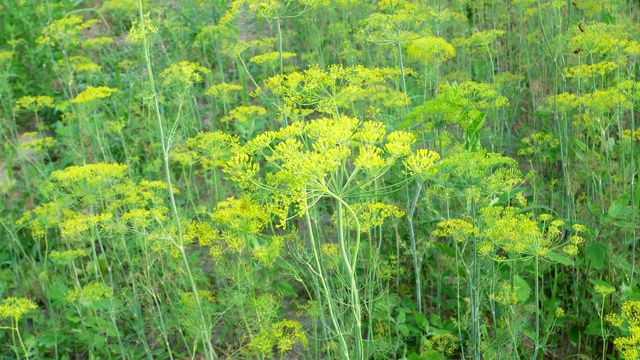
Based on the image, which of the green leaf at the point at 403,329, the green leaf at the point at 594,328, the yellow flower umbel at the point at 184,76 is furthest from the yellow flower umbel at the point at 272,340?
the green leaf at the point at 594,328

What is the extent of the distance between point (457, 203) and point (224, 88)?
1.92m

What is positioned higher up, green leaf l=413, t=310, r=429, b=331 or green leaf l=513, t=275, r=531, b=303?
green leaf l=513, t=275, r=531, b=303

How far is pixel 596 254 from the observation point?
156 inches

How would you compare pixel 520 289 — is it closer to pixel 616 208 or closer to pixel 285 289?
pixel 616 208

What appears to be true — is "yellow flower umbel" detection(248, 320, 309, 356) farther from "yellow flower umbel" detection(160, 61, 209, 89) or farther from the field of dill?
"yellow flower umbel" detection(160, 61, 209, 89)

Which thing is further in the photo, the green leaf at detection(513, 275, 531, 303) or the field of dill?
the green leaf at detection(513, 275, 531, 303)

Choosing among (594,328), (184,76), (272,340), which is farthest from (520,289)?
(184,76)

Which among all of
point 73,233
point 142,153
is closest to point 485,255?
point 73,233

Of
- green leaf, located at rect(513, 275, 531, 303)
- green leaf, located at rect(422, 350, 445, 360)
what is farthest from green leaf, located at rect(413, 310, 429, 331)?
green leaf, located at rect(513, 275, 531, 303)

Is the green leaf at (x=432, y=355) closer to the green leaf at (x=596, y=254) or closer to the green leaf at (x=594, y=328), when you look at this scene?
the green leaf at (x=594, y=328)

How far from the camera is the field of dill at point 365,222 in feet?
10.8

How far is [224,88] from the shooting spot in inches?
214

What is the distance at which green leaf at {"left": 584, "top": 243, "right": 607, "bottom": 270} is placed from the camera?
3924mm

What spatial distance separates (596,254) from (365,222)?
1.38 metres
